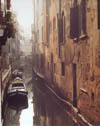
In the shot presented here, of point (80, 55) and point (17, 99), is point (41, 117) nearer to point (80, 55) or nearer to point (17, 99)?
point (17, 99)

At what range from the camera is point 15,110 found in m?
13.0

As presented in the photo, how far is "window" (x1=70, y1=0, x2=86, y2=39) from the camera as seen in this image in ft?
26.9

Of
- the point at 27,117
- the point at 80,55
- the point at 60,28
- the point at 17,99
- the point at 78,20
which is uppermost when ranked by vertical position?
the point at 78,20

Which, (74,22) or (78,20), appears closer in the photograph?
(78,20)

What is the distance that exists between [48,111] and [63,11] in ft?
14.3

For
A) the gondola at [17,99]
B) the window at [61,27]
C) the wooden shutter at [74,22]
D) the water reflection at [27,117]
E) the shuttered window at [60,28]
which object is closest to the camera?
the wooden shutter at [74,22]

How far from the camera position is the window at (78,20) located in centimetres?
820

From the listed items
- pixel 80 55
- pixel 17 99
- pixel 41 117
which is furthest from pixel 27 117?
pixel 80 55

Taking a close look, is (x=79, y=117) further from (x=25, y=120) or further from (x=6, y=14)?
(x=6, y=14)

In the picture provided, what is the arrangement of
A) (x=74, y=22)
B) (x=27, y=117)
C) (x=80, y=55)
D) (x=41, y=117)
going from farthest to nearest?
1. (x=27, y=117)
2. (x=41, y=117)
3. (x=74, y=22)
4. (x=80, y=55)

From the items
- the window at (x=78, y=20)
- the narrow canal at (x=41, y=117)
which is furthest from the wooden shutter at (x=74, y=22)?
the narrow canal at (x=41, y=117)

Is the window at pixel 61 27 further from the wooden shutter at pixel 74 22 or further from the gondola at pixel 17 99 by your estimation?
the gondola at pixel 17 99

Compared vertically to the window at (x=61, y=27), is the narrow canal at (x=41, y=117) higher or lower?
lower

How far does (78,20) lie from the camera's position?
8891 millimetres
